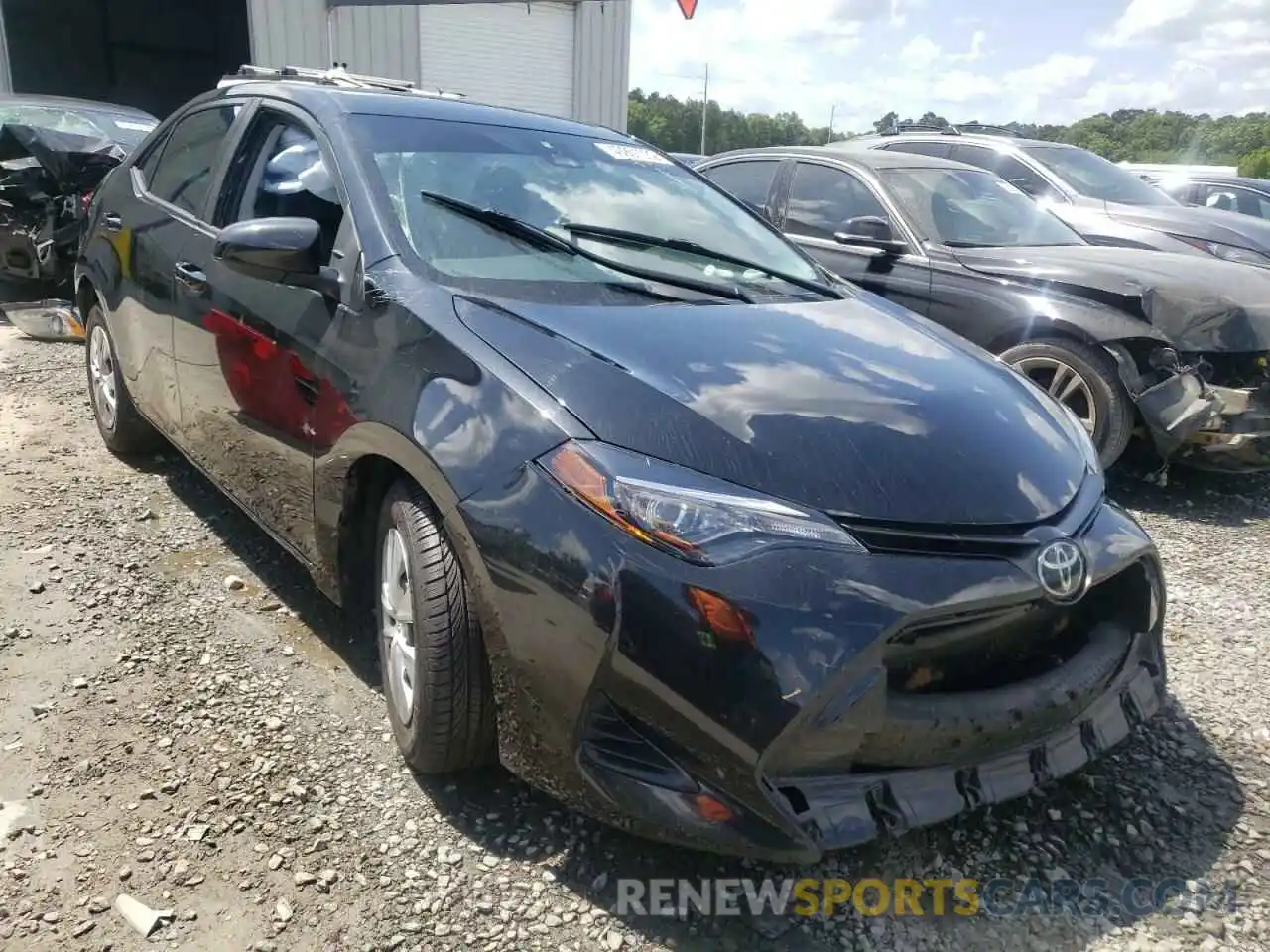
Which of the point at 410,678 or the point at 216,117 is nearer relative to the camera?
the point at 410,678

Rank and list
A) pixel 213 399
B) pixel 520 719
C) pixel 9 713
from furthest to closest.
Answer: pixel 213 399 < pixel 9 713 < pixel 520 719

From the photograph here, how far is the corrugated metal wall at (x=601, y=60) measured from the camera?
1611 centimetres

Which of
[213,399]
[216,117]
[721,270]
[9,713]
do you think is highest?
[216,117]

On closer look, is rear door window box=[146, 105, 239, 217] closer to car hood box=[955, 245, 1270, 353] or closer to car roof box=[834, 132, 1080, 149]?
car hood box=[955, 245, 1270, 353]

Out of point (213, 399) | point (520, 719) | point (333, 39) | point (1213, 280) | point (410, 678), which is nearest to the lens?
point (520, 719)

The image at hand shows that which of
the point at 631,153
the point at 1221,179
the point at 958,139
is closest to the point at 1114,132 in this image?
the point at 1221,179

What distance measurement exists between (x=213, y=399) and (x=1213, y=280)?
4439mm

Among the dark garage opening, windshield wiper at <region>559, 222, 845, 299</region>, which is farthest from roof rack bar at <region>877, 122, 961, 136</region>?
the dark garage opening

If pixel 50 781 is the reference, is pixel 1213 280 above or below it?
above

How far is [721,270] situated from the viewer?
10.00ft

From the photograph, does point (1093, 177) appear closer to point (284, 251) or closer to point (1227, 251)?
point (1227, 251)

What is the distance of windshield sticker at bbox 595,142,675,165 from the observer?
136 inches

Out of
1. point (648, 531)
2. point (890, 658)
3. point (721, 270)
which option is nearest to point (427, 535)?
point (648, 531)

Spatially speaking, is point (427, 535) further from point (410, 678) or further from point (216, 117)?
point (216, 117)
